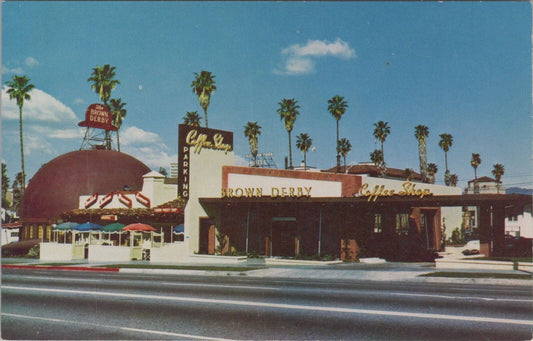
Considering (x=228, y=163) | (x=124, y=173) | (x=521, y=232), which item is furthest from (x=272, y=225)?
(x=521, y=232)

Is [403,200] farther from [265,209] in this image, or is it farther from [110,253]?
[110,253]

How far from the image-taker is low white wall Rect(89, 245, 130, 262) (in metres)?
38.3

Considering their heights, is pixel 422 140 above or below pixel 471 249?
above

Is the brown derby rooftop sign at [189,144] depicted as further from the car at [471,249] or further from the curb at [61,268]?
the car at [471,249]

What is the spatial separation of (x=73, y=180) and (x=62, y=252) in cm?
1460

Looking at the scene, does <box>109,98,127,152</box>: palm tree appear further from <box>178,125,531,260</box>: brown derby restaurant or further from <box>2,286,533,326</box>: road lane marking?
<box>2,286,533,326</box>: road lane marking

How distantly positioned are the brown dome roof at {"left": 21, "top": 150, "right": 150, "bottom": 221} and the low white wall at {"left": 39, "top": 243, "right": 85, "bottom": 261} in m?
11.6

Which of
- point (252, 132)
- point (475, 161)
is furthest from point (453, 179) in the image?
point (252, 132)

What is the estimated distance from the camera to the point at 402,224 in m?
47.3

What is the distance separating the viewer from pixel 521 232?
68.8 meters

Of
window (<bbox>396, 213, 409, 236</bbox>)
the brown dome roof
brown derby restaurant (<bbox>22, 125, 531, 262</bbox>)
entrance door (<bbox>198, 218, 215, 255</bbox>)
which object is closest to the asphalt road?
brown derby restaurant (<bbox>22, 125, 531, 262</bbox>)

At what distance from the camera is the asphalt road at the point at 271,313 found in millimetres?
10430

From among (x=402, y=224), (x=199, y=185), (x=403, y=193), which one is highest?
(x=199, y=185)

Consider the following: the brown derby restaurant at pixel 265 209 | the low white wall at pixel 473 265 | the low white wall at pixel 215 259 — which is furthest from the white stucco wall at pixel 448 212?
the low white wall at pixel 215 259
